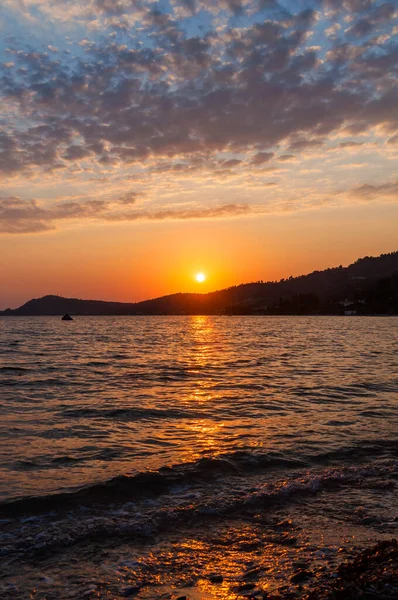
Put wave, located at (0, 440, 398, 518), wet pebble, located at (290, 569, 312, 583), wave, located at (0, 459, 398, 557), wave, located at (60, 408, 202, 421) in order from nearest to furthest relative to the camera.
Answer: wet pebble, located at (290, 569, 312, 583) → wave, located at (0, 459, 398, 557) → wave, located at (0, 440, 398, 518) → wave, located at (60, 408, 202, 421)

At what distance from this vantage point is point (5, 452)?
12.3m

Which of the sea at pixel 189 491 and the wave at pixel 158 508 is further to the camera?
the wave at pixel 158 508

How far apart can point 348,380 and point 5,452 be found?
19157mm

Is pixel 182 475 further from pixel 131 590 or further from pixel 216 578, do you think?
pixel 131 590

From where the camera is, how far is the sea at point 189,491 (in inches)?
256

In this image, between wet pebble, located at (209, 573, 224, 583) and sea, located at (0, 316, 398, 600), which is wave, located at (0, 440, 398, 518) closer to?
sea, located at (0, 316, 398, 600)

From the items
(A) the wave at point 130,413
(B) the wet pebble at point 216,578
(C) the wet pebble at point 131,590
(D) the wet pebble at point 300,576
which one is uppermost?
(C) the wet pebble at point 131,590

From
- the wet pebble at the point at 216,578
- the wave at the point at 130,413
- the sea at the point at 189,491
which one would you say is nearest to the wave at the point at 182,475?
the sea at the point at 189,491

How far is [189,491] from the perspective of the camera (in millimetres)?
9766

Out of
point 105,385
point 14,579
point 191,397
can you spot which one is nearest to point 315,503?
point 14,579

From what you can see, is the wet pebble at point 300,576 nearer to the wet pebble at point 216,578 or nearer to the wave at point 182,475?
the wet pebble at point 216,578

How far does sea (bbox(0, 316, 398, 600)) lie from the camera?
6.50m

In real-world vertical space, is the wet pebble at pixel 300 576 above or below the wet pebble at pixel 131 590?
below

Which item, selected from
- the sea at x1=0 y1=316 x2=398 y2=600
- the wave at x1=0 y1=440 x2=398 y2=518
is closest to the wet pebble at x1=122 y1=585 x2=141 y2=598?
the sea at x1=0 y1=316 x2=398 y2=600
